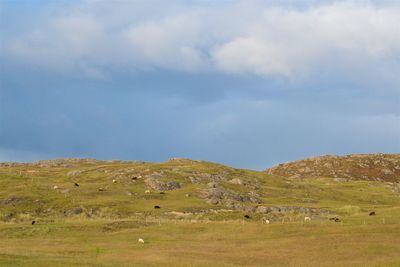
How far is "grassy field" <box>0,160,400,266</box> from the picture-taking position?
146 feet

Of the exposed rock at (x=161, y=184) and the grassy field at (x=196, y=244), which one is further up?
the exposed rock at (x=161, y=184)

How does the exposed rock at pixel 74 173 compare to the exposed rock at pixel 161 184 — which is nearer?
the exposed rock at pixel 161 184

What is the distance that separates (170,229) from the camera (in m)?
60.4

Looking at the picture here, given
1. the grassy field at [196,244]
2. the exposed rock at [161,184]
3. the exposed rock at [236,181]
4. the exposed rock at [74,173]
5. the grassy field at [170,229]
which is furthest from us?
the exposed rock at [74,173]

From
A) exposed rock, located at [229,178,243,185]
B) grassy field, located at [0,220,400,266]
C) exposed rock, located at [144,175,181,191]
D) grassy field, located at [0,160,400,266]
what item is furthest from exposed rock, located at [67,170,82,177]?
grassy field, located at [0,220,400,266]

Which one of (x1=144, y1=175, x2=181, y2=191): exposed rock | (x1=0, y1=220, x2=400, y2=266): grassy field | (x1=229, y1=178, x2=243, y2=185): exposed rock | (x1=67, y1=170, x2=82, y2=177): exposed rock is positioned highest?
(x1=67, y1=170, x2=82, y2=177): exposed rock

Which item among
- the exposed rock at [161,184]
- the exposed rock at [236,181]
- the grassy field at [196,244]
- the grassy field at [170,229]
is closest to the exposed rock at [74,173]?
the grassy field at [170,229]

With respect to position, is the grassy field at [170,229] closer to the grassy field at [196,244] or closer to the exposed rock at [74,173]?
the grassy field at [196,244]

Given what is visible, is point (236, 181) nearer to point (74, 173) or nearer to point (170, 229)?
point (74, 173)

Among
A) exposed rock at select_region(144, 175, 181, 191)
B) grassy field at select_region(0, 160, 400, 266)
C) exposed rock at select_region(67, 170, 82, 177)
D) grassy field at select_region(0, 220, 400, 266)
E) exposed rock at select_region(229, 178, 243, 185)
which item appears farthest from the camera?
exposed rock at select_region(67, 170, 82, 177)

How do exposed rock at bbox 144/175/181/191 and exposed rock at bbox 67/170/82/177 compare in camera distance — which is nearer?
exposed rock at bbox 144/175/181/191

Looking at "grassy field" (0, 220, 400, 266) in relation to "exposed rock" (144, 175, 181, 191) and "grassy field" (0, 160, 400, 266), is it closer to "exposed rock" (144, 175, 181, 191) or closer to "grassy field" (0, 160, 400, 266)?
"grassy field" (0, 160, 400, 266)

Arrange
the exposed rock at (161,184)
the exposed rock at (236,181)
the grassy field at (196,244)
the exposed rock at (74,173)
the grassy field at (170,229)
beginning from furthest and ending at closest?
the exposed rock at (74,173), the exposed rock at (236,181), the exposed rock at (161,184), the grassy field at (170,229), the grassy field at (196,244)

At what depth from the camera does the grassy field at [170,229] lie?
4462cm
